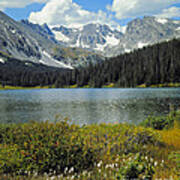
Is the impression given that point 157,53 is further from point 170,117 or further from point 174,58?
point 170,117

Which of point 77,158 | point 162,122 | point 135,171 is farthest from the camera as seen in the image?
point 162,122

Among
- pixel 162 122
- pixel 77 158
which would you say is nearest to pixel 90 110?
pixel 162 122

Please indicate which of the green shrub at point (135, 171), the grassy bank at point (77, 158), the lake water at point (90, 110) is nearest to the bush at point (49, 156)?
the grassy bank at point (77, 158)

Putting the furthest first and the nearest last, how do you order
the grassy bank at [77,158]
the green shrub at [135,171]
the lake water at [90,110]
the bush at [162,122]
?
the lake water at [90,110], the bush at [162,122], the grassy bank at [77,158], the green shrub at [135,171]

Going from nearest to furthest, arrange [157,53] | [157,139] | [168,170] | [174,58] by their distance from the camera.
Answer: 1. [168,170]
2. [157,139]
3. [174,58]
4. [157,53]

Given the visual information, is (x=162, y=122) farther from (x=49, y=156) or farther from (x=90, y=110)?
(x=90, y=110)

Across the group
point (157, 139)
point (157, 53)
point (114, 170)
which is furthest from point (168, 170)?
point (157, 53)

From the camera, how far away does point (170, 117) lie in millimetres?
20234

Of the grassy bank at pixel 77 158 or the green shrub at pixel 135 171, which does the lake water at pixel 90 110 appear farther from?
the green shrub at pixel 135 171

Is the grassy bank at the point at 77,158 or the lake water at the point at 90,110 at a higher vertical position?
the grassy bank at the point at 77,158

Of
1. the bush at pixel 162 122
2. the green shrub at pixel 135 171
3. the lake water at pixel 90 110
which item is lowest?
the lake water at pixel 90 110

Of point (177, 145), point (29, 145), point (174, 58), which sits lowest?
point (177, 145)

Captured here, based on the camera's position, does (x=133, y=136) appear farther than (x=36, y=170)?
Yes

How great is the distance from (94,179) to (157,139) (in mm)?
6455
